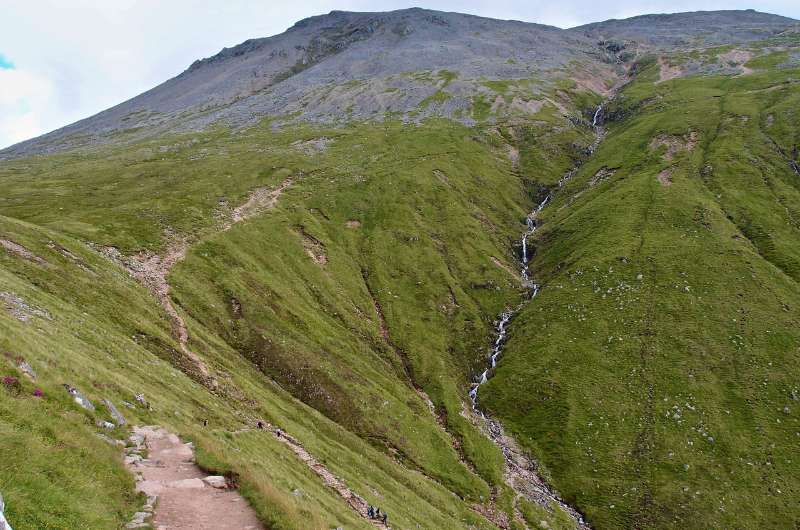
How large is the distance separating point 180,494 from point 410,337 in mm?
70002

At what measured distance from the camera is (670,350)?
7925 cm

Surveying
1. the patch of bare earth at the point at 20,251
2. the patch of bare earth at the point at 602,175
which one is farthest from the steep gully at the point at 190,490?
the patch of bare earth at the point at 602,175

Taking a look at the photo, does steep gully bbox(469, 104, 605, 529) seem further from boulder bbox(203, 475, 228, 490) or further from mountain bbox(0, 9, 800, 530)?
boulder bbox(203, 475, 228, 490)

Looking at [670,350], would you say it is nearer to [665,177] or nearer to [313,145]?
[665,177]

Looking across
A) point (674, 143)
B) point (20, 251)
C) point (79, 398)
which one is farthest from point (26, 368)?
point (674, 143)

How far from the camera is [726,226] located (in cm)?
10525

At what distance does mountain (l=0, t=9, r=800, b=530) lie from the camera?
1164 inches

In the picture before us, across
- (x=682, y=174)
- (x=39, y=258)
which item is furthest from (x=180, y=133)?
(x=682, y=174)

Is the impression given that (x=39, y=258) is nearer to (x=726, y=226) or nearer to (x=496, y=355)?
(x=496, y=355)

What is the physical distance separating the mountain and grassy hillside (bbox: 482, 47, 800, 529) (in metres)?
0.44

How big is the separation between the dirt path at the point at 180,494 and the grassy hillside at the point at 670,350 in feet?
188

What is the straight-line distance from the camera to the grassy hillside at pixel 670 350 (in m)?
61.8

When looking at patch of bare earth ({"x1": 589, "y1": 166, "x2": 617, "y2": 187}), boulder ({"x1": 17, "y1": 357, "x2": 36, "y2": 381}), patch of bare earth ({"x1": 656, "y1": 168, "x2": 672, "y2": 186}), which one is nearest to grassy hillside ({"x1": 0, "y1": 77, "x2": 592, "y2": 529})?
boulder ({"x1": 17, "y1": 357, "x2": 36, "y2": 381})

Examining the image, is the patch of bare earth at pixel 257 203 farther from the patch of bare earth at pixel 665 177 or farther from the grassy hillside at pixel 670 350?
the patch of bare earth at pixel 665 177
